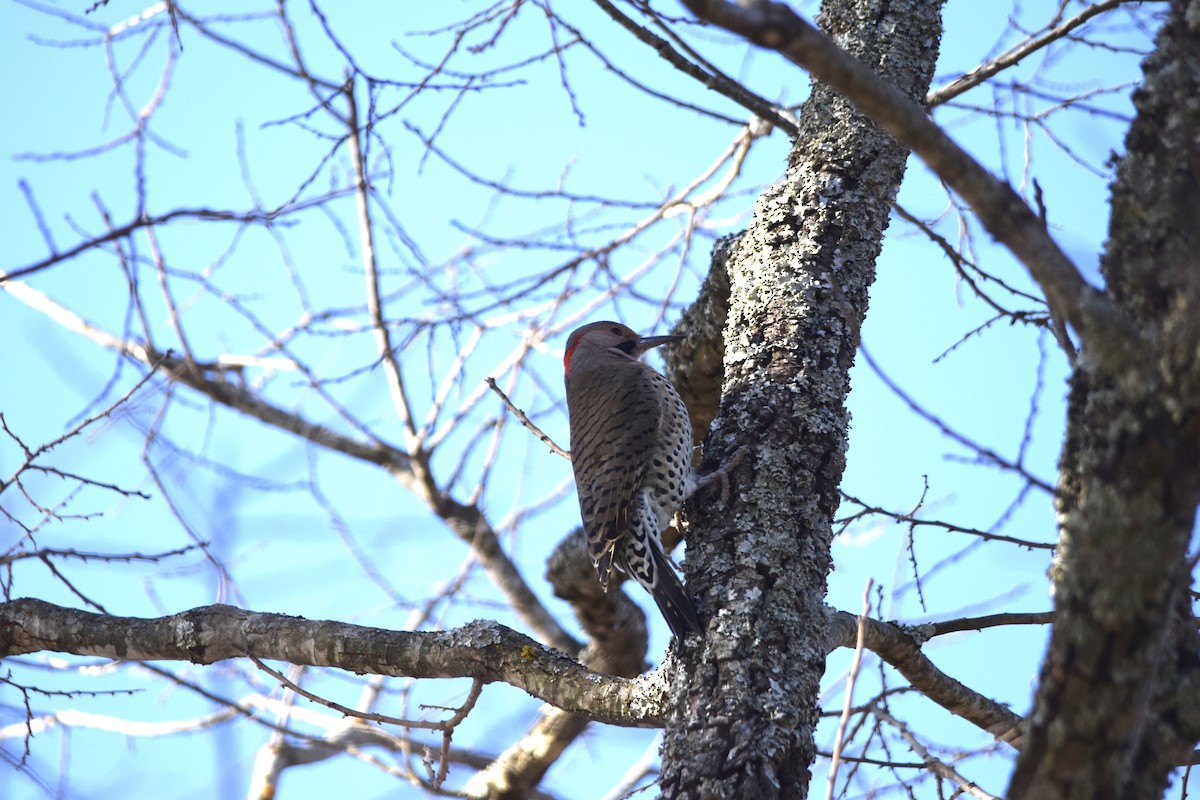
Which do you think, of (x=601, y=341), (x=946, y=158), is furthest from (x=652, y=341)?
(x=946, y=158)

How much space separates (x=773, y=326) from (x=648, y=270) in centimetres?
298

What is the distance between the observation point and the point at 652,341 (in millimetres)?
4969

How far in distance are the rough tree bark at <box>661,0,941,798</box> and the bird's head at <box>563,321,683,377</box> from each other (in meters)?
1.69

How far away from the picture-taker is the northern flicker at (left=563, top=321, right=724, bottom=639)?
383 cm

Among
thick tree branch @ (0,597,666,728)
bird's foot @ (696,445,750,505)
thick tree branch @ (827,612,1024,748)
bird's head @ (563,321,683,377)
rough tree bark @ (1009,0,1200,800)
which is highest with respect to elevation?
bird's head @ (563,321,683,377)

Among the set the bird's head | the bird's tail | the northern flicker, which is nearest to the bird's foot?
the northern flicker

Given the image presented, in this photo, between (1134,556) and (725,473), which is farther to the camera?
(725,473)

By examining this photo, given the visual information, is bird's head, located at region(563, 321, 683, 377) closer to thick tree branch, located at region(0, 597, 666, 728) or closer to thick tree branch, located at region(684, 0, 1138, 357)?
thick tree branch, located at region(0, 597, 666, 728)

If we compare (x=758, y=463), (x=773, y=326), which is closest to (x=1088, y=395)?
(x=758, y=463)

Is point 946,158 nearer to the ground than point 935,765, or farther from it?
farther from it

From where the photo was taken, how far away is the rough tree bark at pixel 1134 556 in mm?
1502

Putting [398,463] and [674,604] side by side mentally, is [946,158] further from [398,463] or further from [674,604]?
[398,463]

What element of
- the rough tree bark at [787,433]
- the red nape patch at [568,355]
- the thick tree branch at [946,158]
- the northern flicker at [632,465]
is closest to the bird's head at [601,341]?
the red nape patch at [568,355]

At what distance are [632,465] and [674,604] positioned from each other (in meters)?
1.34
